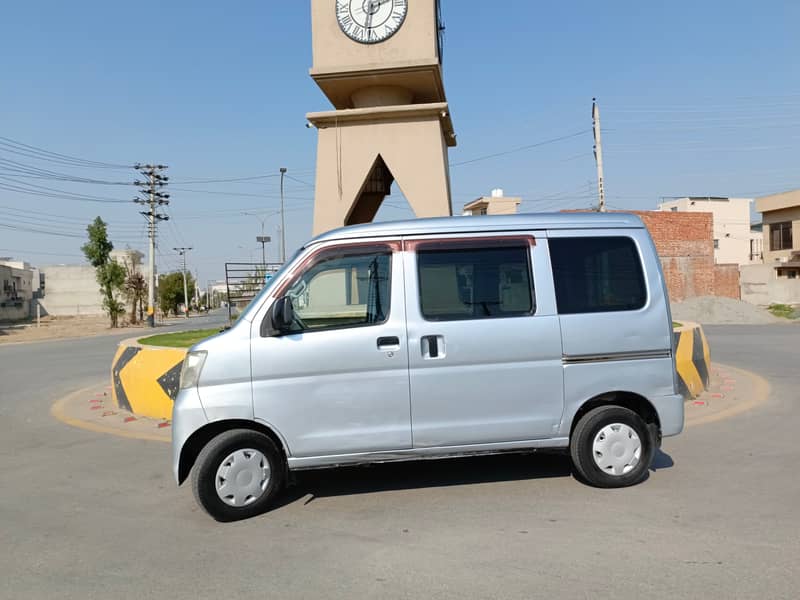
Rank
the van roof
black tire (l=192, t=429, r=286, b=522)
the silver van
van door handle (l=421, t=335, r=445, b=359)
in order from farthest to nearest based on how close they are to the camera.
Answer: the van roof → van door handle (l=421, t=335, r=445, b=359) → the silver van → black tire (l=192, t=429, r=286, b=522)

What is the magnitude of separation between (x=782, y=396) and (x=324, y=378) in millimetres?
7385

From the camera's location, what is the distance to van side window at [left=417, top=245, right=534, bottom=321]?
4.86 meters

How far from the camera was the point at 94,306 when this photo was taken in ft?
252

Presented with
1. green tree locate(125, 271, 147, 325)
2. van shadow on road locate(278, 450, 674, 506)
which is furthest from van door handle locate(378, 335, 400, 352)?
green tree locate(125, 271, 147, 325)

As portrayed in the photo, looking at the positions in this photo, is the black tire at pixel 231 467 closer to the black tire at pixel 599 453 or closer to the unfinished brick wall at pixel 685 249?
the black tire at pixel 599 453

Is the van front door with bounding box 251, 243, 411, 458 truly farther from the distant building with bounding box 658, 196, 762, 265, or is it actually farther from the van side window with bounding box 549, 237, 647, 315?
the distant building with bounding box 658, 196, 762, 265

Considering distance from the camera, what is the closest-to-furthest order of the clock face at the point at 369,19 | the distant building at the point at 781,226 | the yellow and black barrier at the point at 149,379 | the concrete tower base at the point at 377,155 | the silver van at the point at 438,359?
the silver van at the point at 438,359 < the yellow and black barrier at the point at 149,379 < the clock face at the point at 369,19 < the concrete tower base at the point at 377,155 < the distant building at the point at 781,226

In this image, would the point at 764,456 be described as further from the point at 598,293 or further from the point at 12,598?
the point at 12,598

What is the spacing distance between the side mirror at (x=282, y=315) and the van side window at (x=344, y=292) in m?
0.08

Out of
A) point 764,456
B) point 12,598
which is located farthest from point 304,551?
point 764,456

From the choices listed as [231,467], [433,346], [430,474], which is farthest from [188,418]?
[430,474]

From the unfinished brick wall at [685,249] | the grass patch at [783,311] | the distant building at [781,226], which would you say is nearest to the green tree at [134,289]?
the unfinished brick wall at [685,249]

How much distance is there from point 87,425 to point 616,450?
22.2ft

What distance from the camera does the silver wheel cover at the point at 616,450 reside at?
16.5ft
